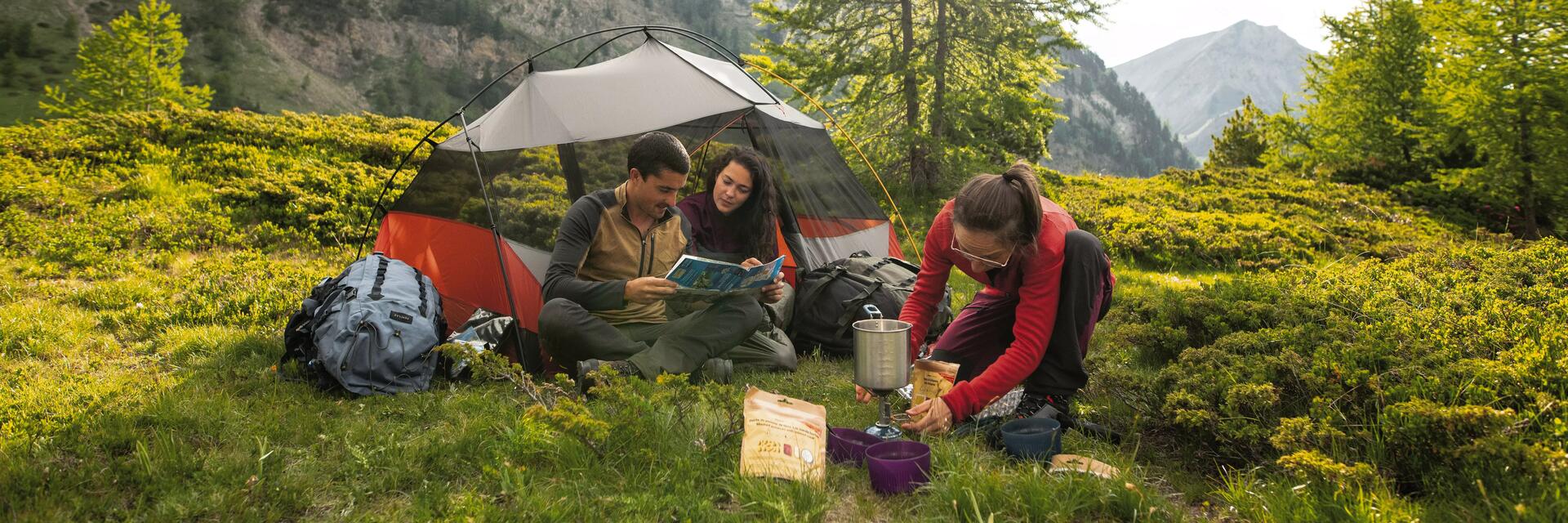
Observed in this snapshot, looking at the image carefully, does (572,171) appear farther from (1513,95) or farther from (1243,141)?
(1243,141)

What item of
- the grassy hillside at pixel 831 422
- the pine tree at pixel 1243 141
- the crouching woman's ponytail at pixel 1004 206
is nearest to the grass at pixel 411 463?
the grassy hillside at pixel 831 422

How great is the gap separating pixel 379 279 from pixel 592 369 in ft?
4.53

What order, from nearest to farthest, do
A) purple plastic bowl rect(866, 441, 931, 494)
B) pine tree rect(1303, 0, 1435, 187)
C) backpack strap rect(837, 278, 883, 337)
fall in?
1. purple plastic bowl rect(866, 441, 931, 494)
2. backpack strap rect(837, 278, 883, 337)
3. pine tree rect(1303, 0, 1435, 187)

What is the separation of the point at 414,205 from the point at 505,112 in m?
1.09

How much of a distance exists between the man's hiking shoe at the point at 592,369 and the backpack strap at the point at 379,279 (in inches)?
42.2

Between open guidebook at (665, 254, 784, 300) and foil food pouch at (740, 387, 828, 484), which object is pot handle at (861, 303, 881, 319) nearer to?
foil food pouch at (740, 387, 828, 484)

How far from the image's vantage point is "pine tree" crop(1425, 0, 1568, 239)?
334 inches

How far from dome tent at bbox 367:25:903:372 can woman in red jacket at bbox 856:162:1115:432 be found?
70.6 inches

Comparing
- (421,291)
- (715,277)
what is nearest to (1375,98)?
(715,277)

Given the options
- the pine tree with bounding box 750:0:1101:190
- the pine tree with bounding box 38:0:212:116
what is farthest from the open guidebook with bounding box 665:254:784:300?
the pine tree with bounding box 38:0:212:116

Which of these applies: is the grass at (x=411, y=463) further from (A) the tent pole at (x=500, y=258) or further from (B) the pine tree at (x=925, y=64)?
(B) the pine tree at (x=925, y=64)

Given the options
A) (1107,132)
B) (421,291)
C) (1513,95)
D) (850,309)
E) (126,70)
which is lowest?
(1107,132)

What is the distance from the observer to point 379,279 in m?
3.94

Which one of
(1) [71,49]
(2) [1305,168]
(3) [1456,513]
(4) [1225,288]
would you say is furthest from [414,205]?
(1) [71,49]
